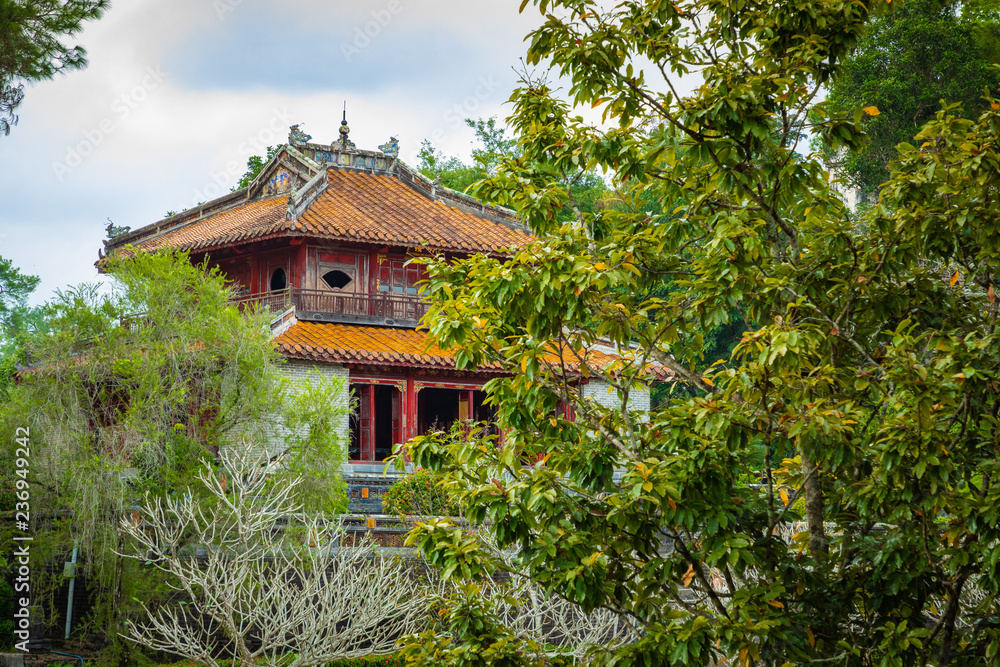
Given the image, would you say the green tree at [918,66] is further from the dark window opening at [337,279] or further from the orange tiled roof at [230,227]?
the orange tiled roof at [230,227]

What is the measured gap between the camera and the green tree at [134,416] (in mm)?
11531

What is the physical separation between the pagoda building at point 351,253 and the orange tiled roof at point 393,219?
3 centimetres

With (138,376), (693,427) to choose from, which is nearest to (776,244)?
(693,427)

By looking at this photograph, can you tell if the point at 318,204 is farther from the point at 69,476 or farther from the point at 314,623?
the point at 314,623

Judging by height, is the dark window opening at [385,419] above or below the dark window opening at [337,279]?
below

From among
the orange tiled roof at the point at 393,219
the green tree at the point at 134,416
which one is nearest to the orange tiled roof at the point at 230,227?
the orange tiled roof at the point at 393,219

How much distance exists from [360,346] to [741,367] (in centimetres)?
1320

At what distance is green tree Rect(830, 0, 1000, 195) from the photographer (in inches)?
898

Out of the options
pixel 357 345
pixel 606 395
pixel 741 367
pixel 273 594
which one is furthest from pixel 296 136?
pixel 741 367

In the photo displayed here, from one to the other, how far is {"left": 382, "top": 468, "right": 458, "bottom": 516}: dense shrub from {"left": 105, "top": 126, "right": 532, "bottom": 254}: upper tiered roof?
242 inches

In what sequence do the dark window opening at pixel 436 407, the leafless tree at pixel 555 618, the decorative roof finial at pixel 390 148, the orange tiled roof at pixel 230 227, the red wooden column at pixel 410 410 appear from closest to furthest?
the leafless tree at pixel 555 618 → the red wooden column at pixel 410 410 → the orange tiled roof at pixel 230 227 → the decorative roof finial at pixel 390 148 → the dark window opening at pixel 436 407

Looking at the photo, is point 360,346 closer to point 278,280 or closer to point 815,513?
point 278,280

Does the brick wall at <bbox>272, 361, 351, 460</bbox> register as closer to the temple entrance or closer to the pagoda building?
the pagoda building

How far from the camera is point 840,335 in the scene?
5.49 m
